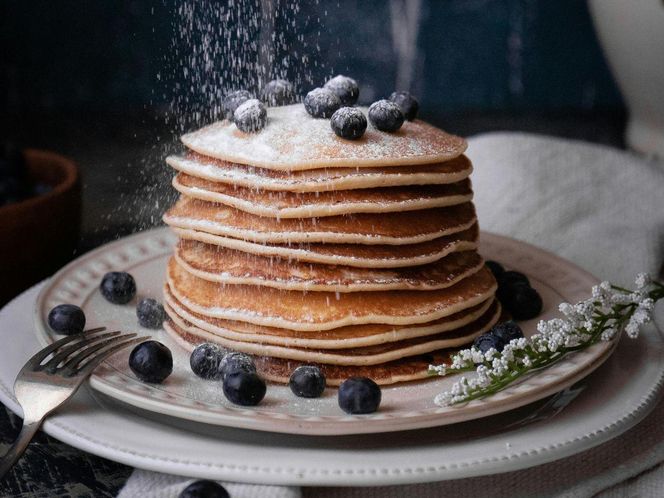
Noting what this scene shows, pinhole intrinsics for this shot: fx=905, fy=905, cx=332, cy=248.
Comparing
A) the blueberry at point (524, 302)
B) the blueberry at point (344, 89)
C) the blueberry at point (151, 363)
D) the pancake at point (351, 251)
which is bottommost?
the blueberry at point (524, 302)

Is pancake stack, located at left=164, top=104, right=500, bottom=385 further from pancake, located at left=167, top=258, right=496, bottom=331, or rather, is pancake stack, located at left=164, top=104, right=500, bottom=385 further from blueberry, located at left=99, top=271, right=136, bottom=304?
blueberry, located at left=99, top=271, right=136, bottom=304

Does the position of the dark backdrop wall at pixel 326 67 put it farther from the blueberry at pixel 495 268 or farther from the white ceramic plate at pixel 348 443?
the white ceramic plate at pixel 348 443

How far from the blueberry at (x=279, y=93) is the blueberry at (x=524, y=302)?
2.19 ft

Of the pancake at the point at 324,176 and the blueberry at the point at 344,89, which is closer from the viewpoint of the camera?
the pancake at the point at 324,176

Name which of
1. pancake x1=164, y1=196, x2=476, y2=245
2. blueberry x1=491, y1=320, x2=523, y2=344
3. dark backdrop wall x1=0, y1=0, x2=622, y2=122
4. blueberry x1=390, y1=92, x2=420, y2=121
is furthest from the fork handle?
dark backdrop wall x1=0, y1=0, x2=622, y2=122

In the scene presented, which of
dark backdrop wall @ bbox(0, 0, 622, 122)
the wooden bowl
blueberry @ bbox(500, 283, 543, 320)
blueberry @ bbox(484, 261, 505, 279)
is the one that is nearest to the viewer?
blueberry @ bbox(500, 283, 543, 320)

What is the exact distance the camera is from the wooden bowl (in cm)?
230

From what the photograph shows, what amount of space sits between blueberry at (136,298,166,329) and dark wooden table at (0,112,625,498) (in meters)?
0.34

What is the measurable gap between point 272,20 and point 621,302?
201cm

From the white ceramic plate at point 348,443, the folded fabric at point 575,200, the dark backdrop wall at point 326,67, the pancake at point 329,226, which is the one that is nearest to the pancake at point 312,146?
the pancake at point 329,226

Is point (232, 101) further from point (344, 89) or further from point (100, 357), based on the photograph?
point (100, 357)

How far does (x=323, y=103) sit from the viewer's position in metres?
1.87

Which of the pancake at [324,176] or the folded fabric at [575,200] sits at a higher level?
the pancake at [324,176]

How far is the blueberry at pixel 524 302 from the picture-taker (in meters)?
2.03
